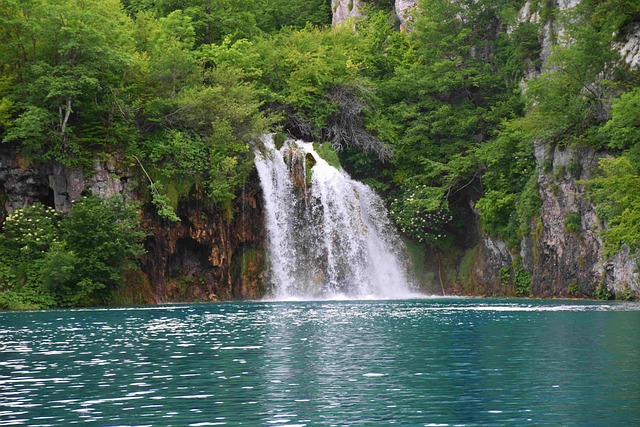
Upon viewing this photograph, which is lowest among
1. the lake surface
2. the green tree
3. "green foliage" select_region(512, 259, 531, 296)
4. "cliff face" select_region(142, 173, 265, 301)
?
the lake surface

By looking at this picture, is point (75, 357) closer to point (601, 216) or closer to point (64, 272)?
point (64, 272)

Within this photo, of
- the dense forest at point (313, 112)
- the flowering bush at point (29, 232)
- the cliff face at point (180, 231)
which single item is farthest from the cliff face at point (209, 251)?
the flowering bush at point (29, 232)

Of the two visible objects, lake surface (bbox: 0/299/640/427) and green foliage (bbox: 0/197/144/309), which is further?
green foliage (bbox: 0/197/144/309)

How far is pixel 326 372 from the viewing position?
668 inches

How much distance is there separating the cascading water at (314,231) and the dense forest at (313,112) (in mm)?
2399

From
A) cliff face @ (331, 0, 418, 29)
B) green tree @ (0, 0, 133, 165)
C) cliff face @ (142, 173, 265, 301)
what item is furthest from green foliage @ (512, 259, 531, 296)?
cliff face @ (331, 0, 418, 29)

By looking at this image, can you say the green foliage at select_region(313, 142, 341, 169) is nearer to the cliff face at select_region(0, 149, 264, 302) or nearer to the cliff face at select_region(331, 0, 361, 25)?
the cliff face at select_region(0, 149, 264, 302)

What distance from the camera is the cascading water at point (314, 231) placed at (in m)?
50.5

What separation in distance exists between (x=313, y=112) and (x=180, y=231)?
42.9 ft

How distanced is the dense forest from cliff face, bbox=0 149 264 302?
571mm

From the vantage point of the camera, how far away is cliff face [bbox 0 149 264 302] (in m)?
44.5

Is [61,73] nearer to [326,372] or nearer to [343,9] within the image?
[326,372]

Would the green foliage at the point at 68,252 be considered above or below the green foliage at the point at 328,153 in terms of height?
below

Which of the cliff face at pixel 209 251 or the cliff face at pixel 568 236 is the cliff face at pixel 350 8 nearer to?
the cliff face at pixel 568 236
